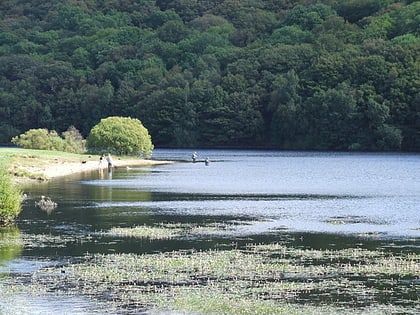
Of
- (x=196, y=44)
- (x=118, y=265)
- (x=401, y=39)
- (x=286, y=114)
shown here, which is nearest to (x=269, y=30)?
(x=196, y=44)

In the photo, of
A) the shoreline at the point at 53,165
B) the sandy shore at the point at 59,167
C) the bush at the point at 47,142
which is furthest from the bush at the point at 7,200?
the bush at the point at 47,142

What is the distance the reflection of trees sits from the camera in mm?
→ 32931

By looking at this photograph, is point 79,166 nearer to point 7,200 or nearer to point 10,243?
point 7,200

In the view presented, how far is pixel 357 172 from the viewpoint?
87.4 m

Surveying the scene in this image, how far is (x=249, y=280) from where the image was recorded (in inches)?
1120

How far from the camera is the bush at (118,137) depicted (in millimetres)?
105812

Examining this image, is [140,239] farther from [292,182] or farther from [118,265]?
[292,182]

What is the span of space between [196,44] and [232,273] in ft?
516

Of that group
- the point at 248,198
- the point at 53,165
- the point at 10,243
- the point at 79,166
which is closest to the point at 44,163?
the point at 53,165

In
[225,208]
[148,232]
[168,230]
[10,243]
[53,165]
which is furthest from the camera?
[53,165]

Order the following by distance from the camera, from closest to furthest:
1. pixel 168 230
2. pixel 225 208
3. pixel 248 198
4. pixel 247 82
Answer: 1. pixel 168 230
2. pixel 225 208
3. pixel 248 198
4. pixel 247 82

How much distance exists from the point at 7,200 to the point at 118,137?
214 feet

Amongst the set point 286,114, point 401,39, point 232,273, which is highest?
point 401,39

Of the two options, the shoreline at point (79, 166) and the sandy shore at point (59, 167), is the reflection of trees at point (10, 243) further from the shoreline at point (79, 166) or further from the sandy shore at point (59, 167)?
the shoreline at point (79, 166)
